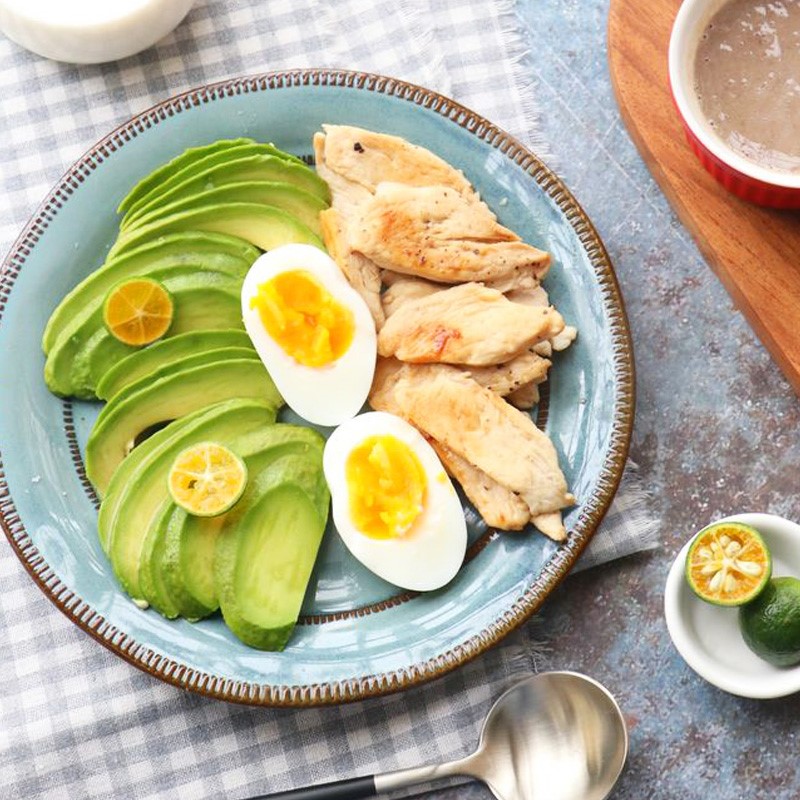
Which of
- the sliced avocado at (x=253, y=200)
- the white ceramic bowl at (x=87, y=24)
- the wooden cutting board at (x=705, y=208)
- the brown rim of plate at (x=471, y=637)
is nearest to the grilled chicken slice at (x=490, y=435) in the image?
the brown rim of plate at (x=471, y=637)

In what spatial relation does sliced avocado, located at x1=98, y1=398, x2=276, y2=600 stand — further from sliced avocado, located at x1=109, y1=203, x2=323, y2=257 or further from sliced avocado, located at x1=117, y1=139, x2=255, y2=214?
sliced avocado, located at x1=117, y1=139, x2=255, y2=214

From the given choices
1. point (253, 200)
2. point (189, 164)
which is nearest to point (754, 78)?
point (253, 200)

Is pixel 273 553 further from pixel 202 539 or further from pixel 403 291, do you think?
pixel 403 291

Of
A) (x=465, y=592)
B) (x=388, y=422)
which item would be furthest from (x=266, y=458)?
(x=465, y=592)

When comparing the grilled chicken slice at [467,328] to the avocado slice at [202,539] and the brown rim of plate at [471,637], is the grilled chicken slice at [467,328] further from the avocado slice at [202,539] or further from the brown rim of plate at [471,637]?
the avocado slice at [202,539]

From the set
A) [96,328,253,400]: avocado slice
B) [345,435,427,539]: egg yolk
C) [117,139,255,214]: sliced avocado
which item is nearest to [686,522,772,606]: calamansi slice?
[345,435,427,539]: egg yolk

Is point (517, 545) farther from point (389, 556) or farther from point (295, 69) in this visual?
point (295, 69)
